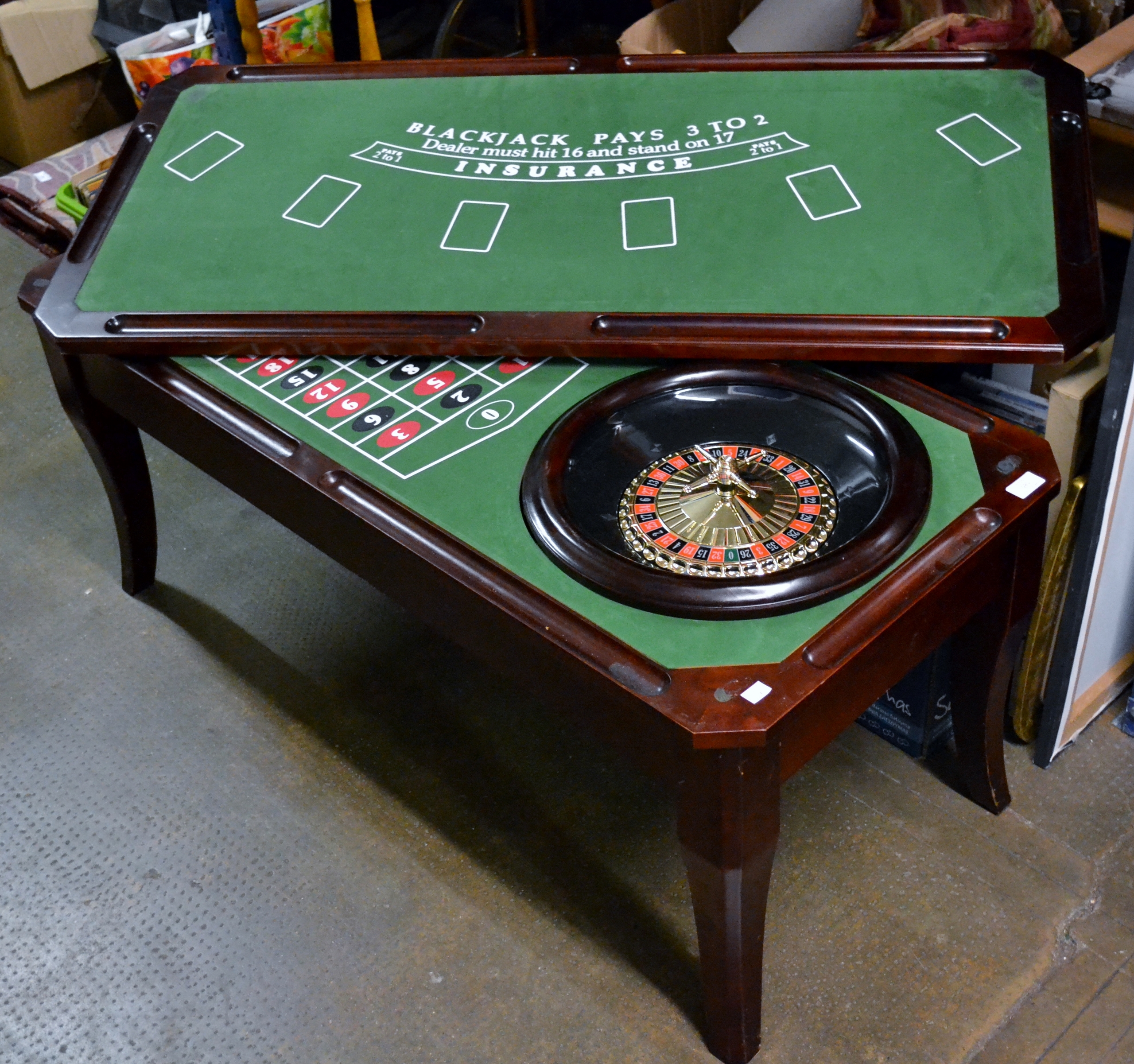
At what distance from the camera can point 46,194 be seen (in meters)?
3.65

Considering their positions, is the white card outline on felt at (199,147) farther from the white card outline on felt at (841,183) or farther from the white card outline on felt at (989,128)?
the white card outline on felt at (989,128)

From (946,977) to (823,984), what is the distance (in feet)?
0.56

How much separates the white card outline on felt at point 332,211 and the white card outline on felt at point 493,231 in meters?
0.19

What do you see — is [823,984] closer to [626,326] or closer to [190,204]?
[626,326]

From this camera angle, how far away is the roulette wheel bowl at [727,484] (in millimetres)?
1399

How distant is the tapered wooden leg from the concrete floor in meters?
0.12

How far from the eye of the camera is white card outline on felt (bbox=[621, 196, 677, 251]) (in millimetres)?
1823

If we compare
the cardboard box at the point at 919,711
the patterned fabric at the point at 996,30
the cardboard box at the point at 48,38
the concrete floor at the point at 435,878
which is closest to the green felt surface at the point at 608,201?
the patterned fabric at the point at 996,30

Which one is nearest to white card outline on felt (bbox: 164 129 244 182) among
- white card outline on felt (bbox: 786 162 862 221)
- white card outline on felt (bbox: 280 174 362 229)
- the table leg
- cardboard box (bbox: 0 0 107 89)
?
white card outline on felt (bbox: 280 174 362 229)

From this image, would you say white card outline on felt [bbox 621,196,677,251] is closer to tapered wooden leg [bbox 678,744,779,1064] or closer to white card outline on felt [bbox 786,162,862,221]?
white card outline on felt [bbox 786,162,862,221]

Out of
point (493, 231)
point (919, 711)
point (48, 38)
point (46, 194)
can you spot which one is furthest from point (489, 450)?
point (48, 38)

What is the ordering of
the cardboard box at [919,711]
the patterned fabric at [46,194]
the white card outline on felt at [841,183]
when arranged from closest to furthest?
1. the white card outline on felt at [841,183]
2. the cardboard box at [919,711]
3. the patterned fabric at [46,194]

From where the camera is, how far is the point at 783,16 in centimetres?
269

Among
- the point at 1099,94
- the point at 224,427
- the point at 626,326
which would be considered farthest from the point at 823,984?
the point at 1099,94
